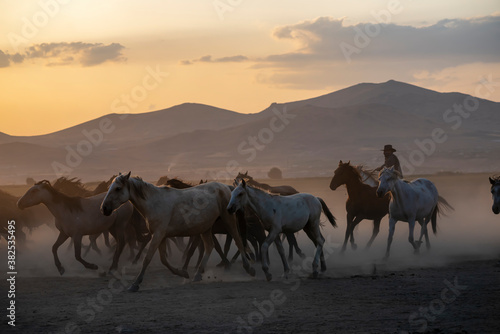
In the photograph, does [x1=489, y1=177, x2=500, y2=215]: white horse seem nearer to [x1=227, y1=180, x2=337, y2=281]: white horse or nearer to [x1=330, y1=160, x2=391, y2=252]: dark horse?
[x1=330, y1=160, x2=391, y2=252]: dark horse

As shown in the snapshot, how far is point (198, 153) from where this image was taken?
5694 inches

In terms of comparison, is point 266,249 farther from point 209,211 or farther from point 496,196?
point 496,196

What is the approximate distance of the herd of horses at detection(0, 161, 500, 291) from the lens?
11844 millimetres

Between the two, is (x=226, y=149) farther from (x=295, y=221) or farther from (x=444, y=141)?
(x=295, y=221)

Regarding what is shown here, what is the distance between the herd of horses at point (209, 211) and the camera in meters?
11.8

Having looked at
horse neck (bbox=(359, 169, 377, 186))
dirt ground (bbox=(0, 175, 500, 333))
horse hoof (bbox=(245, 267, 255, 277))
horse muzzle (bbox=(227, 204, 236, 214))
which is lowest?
dirt ground (bbox=(0, 175, 500, 333))

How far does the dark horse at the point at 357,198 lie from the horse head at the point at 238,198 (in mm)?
5203

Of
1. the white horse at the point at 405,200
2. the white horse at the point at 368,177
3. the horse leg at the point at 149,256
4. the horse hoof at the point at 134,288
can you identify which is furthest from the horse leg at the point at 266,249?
the white horse at the point at 368,177

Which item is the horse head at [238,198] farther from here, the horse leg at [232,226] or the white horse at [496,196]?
the white horse at [496,196]

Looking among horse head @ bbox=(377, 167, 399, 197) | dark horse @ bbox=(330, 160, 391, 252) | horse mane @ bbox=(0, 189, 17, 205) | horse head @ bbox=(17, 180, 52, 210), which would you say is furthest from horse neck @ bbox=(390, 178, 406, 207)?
horse mane @ bbox=(0, 189, 17, 205)

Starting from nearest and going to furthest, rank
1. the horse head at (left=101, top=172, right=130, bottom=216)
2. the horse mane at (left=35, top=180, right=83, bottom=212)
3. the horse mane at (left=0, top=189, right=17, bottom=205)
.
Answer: the horse head at (left=101, top=172, right=130, bottom=216) < the horse mane at (left=35, top=180, right=83, bottom=212) < the horse mane at (left=0, top=189, right=17, bottom=205)

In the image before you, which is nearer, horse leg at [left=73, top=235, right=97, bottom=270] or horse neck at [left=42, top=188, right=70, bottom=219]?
horse leg at [left=73, top=235, right=97, bottom=270]

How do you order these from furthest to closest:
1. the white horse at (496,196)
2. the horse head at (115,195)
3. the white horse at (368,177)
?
the white horse at (368,177) < the white horse at (496,196) < the horse head at (115,195)

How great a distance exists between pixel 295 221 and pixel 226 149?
136m
